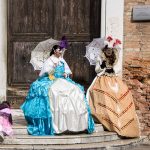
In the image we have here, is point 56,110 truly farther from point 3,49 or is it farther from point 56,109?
point 3,49

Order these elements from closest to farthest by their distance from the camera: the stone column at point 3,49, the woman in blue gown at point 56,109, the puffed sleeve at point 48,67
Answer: the woman in blue gown at point 56,109, the puffed sleeve at point 48,67, the stone column at point 3,49

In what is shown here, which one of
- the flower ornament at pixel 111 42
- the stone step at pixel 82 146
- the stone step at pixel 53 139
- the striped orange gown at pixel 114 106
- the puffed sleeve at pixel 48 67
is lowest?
the stone step at pixel 82 146

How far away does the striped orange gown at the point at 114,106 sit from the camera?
382 inches

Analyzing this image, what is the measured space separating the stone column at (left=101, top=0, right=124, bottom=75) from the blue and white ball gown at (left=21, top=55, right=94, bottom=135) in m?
1.59

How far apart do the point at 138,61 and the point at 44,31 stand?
6.51 feet

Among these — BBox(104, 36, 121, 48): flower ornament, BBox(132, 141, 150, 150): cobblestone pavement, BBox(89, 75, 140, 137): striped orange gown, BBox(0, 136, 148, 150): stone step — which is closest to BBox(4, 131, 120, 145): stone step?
BBox(0, 136, 148, 150): stone step

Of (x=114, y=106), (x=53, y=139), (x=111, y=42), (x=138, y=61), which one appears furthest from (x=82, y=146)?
(x=138, y=61)

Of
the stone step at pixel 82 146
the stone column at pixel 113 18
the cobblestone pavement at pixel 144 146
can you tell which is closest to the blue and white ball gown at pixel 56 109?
the stone step at pixel 82 146

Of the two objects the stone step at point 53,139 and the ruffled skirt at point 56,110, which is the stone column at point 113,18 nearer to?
the ruffled skirt at point 56,110

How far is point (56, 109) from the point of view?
9133 millimetres

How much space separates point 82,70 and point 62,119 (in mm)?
2343

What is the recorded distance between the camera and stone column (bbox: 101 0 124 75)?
1062 centimetres

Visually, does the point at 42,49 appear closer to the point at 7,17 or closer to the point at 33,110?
the point at 33,110

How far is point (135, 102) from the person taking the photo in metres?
10.6
